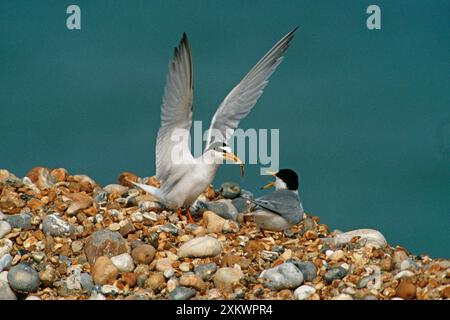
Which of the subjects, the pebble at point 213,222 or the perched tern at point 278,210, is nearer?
the perched tern at point 278,210

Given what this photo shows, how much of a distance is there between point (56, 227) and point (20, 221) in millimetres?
394

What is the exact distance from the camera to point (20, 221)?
689cm

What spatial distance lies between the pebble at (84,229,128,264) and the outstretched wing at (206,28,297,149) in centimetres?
154

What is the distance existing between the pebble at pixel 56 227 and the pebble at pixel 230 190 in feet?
5.91

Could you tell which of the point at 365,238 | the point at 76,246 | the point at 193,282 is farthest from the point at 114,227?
the point at 365,238

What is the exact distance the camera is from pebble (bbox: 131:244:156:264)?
20.3 ft

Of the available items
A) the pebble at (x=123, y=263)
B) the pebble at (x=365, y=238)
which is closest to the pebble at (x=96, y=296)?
the pebble at (x=123, y=263)

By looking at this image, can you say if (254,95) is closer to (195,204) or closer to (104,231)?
(195,204)

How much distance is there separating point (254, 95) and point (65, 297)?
9.14ft

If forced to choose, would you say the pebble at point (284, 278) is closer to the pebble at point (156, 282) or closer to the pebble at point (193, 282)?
the pebble at point (193, 282)

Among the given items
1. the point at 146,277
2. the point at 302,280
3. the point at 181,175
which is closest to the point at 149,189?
the point at 181,175

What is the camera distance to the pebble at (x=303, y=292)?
18.3 feet

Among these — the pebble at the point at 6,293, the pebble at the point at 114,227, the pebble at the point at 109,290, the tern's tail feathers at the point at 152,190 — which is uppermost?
the tern's tail feathers at the point at 152,190

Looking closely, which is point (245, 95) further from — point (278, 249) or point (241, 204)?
point (278, 249)
